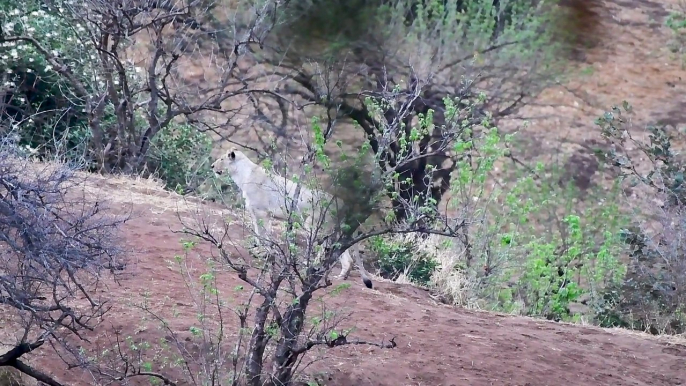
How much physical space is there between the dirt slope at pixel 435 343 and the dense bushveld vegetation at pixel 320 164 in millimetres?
249

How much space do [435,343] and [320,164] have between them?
95.3 inches

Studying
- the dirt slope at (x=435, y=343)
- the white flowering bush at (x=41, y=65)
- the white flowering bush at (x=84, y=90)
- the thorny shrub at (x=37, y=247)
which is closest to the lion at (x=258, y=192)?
the dirt slope at (x=435, y=343)

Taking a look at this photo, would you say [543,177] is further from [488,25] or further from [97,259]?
[97,259]

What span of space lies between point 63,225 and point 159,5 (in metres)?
5.48

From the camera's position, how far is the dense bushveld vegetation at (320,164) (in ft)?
18.0

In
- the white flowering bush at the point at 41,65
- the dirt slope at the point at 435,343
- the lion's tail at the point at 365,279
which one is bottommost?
the dirt slope at the point at 435,343

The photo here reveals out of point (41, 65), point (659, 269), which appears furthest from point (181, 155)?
point (659, 269)

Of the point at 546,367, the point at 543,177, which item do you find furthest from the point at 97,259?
the point at 543,177

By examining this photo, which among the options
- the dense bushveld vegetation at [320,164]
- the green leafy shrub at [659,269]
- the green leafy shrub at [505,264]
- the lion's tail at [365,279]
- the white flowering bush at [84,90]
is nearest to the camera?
the dense bushveld vegetation at [320,164]

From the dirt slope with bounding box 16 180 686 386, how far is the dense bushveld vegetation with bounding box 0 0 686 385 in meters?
0.25

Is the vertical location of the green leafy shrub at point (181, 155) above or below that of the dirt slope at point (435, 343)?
above

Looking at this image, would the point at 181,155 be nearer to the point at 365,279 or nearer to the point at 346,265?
the point at 346,265

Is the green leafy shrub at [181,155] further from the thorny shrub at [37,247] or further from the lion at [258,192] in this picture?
the thorny shrub at [37,247]

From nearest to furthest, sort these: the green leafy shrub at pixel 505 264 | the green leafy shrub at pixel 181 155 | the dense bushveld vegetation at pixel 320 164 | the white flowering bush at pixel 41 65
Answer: the dense bushveld vegetation at pixel 320 164
the green leafy shrub at pixel 505 264
the white flowering bush at pixel 41 65
the green leafy shrub at pixel 181 155
